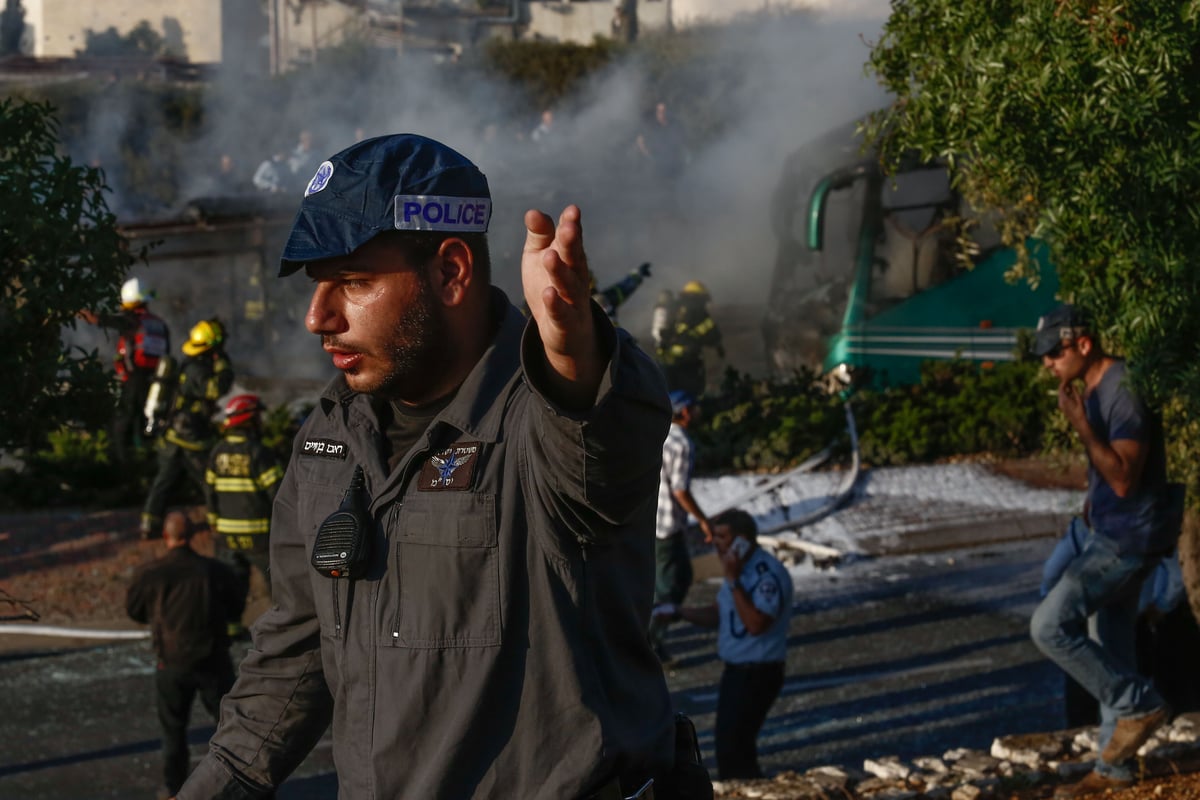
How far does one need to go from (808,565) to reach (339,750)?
845cm

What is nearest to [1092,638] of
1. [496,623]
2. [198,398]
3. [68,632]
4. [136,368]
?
[496,623]

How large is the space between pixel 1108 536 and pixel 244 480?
189 inches

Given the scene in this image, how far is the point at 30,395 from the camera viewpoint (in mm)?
4859

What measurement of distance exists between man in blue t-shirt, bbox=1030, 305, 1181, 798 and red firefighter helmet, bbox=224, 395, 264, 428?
15.1 ft

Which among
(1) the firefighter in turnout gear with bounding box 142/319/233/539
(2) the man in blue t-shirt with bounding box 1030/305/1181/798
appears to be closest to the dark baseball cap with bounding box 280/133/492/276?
(2) the man in blue t-shirt with bounding box 1030/305/1181/798

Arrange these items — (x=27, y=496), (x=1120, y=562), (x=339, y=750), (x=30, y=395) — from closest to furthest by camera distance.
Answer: (x=339, y=750) < (x=30, y=395) < (x=1120, y=562) < (x=27, y=496)

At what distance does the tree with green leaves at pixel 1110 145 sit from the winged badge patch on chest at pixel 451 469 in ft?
10.7

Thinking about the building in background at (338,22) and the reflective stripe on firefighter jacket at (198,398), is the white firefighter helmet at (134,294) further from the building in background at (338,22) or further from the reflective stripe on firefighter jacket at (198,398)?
the building in background at (338,22)

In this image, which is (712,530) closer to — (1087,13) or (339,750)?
(1087,13)

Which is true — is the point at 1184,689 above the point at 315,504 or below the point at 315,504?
below

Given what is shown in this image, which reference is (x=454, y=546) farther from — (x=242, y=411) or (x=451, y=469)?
(x=242, y=411)

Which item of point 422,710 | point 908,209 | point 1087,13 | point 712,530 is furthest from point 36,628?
point 908,209

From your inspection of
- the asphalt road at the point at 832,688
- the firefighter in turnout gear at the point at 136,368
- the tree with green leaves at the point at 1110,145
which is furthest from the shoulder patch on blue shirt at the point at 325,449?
the firefighter in turnout gear at the point at 136,368

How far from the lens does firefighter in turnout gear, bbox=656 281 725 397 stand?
47.6 ft
